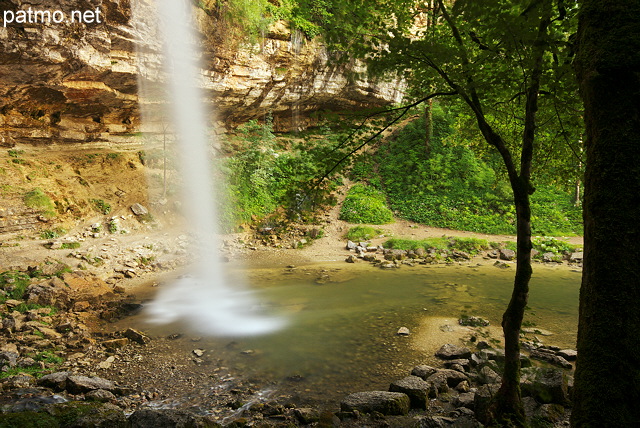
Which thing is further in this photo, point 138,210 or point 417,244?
point 417,244

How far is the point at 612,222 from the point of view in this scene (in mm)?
2166

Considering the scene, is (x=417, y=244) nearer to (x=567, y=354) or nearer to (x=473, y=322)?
(x=473, y=322)

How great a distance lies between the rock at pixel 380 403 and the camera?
16.6 ft

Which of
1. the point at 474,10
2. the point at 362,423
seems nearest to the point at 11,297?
the point at 362,423

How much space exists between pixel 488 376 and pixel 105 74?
1915 centimetres

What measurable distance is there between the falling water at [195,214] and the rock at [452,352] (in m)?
4.00

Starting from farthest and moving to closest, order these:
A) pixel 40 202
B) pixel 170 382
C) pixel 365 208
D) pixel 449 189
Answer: pixel 449 189 < pixel 365 208 < pixel 40 202 < pixel 170 382

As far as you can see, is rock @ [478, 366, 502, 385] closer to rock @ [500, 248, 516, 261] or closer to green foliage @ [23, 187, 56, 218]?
rock @ [500, 248, 516, 261]

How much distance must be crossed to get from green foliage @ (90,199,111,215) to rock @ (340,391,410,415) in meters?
16.6

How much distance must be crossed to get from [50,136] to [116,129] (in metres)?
3.23

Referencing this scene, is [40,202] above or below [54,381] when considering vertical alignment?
above

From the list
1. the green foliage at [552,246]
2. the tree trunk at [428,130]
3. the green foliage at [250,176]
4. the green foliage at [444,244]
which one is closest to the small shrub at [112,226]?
the green foliage at [250,176]

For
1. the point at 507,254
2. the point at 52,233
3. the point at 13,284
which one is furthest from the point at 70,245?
the point at 507,254

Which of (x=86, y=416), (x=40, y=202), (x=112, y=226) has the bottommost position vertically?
(x=86, y=416)
